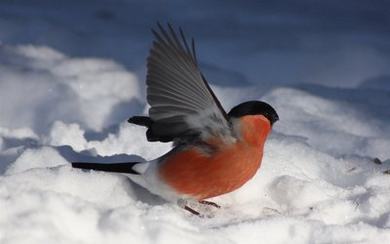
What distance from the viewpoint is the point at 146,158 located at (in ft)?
11.0

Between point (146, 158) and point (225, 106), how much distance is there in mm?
771

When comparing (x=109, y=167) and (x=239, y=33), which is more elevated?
(x=239, y=33)

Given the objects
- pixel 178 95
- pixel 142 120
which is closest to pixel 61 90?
pixel 142 120

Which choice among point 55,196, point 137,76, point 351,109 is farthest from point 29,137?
point 351,109

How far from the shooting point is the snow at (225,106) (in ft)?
8.01

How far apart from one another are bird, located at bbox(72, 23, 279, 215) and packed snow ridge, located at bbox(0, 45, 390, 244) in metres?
0.07

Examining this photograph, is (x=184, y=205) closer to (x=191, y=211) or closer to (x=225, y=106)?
(x=191, y=211)

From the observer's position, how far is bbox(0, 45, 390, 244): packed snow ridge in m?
2.38

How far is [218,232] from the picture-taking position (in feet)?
8.23

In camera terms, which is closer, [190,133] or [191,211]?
[190,133]

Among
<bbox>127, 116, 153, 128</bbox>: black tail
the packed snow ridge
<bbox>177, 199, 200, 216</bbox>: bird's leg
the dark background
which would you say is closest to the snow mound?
the packed snow ridge

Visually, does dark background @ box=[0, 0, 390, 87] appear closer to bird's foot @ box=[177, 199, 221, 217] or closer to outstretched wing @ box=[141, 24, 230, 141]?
bird's foot @ box=[177, 199, 221, 217]

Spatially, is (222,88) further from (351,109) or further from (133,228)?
(133,228)

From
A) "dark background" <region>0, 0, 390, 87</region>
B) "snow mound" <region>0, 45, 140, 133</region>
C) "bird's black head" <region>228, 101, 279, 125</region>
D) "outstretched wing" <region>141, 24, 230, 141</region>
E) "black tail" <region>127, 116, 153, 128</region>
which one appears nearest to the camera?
"outstretched wing" <region>141, 24, 230, 141</region>
